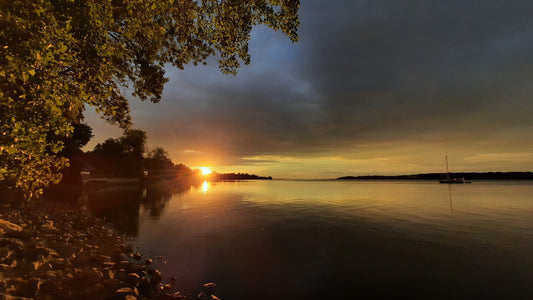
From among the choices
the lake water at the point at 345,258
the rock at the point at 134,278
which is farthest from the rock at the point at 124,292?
the lake water at the point at 345,258

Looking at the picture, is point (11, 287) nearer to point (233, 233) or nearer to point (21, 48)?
point (21, 48)

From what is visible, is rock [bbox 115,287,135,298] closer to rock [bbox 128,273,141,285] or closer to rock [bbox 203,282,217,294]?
rock [bbox 128,273,141,285]

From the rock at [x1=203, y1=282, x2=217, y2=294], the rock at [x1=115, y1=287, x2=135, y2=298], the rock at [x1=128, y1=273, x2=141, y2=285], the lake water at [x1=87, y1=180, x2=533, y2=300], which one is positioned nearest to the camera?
the rock at [x1=115, y1=287, x2=135, y2=298]

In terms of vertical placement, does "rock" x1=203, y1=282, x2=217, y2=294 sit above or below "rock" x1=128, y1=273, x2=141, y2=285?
below

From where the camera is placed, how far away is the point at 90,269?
9.20 metres

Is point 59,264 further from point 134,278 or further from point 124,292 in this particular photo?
point 124,292

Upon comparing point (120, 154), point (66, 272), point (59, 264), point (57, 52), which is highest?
point (120, 154)

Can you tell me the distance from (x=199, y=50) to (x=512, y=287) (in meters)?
22.2

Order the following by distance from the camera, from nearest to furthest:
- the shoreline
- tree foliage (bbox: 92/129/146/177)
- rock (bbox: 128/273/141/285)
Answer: the shoreline
rock (bbox: 128/273/141/285)
tree foliage (bbox: 92/129/146/177)

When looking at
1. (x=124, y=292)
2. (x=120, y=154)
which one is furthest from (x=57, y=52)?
(x=120, y=154)

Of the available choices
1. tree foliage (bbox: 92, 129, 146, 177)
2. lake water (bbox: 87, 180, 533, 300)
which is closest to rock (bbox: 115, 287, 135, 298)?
lake water (bbox: 87, 180, 533, 300)

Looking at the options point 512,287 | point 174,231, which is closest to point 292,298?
point 512,287

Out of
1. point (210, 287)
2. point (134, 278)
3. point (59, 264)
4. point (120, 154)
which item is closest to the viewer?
point (59, 264)

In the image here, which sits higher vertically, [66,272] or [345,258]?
[66,272]
